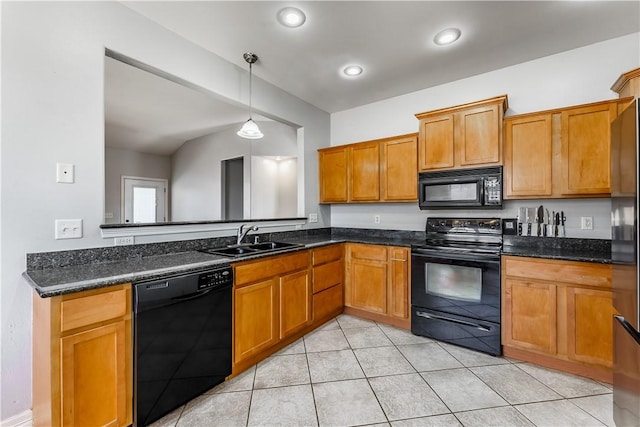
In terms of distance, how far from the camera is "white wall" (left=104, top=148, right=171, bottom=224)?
1.97 metres

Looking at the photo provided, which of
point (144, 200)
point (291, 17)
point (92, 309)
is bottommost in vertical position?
point (92, 309)

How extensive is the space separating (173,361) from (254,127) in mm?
2033

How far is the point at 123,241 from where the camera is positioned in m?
1.99

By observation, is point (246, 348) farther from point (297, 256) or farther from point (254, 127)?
point (254, 127)

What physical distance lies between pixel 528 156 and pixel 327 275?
2.23 metres

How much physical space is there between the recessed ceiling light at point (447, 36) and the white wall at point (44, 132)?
2338 millimetres

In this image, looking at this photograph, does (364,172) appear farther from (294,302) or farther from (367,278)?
(294,302)

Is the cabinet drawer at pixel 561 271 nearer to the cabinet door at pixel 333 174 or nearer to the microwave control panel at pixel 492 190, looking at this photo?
the microwave control panel at pixel 492 190

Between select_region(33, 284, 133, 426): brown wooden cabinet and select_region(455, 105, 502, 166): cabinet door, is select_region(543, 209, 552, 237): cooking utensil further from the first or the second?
select_region(33, 284, 133, 426): brown wooden cabinet

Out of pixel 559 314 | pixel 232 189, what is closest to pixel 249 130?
pixel 232 189

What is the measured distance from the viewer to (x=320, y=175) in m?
3.91

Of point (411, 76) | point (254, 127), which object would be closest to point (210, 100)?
point (254, 127)

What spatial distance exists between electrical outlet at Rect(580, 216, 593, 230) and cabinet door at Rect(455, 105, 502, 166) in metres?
0.89

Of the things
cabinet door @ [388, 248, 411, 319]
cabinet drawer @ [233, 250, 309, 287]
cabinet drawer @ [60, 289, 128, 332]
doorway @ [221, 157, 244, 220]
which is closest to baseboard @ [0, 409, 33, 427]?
cabinet drawer @ [60, 289, 128, 332]
